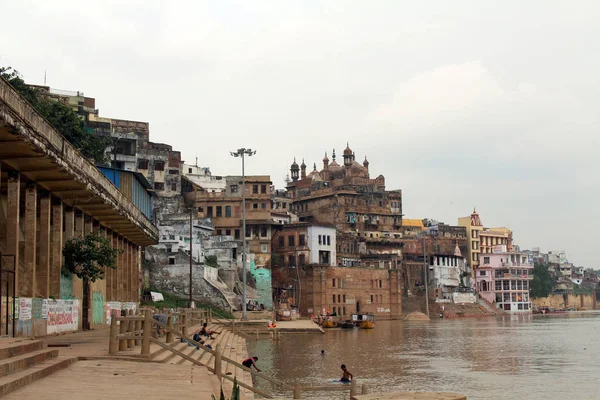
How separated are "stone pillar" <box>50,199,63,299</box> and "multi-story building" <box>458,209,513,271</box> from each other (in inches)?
4573

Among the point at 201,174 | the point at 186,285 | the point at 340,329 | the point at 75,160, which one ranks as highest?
the point at 201,174

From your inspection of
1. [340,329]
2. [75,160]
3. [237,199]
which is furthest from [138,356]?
[237,199]

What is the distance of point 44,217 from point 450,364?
20.9 metres

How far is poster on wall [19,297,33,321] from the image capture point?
23.7 metres

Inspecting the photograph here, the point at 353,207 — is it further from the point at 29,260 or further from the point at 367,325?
the point at 29,260

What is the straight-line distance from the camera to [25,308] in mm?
24188

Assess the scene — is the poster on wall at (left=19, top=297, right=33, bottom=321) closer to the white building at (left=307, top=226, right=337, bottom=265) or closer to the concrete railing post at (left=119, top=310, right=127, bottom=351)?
the concrete railing post at (left=119, top=310, right=127, bottom=351)

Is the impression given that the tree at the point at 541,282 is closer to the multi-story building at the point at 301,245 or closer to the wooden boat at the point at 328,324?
the multi-story building at the point at 301,245

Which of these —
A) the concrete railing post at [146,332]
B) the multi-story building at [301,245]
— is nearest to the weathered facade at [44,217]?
the concrete railing post at [146,332]

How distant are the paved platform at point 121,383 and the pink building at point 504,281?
123438 millimetres

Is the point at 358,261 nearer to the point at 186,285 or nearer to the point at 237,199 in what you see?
the point at 237,199

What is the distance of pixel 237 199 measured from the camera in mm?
91688

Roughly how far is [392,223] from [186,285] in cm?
6234

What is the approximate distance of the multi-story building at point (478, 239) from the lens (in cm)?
14162
